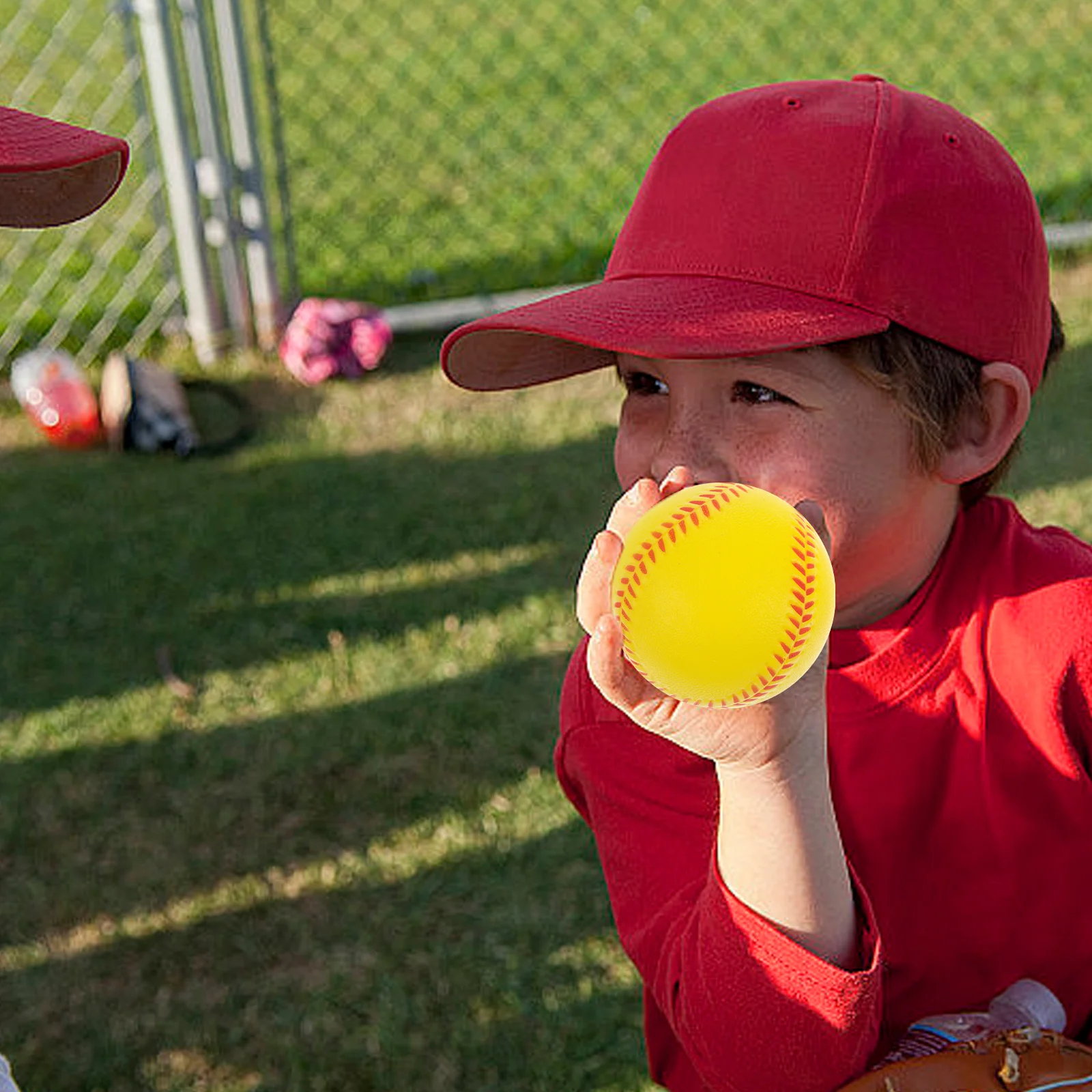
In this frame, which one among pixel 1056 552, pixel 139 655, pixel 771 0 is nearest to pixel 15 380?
pixel 139 655

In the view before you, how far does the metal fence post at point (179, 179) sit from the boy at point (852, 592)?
3.29 m

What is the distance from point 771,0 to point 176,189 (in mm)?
4575

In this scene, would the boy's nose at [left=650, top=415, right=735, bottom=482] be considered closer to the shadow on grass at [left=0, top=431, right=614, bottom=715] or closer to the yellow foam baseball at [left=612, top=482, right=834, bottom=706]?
the yellow foam baseball at [left=612, top=482, right=834, bottom=706]

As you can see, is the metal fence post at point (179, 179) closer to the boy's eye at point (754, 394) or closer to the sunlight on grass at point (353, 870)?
the sunlight on grass at point (353, 870)

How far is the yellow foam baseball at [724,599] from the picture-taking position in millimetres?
1177

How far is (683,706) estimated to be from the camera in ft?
4.18

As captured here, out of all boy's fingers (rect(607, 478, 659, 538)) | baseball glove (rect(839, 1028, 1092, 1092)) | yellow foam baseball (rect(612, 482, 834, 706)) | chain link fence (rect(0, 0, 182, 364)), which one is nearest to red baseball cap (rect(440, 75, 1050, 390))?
boy's fingers (rect(607, 478, 659, 538))

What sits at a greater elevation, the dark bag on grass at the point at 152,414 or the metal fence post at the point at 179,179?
the metal fence post at the point at 179,179

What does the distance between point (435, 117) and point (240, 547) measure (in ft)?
12.4

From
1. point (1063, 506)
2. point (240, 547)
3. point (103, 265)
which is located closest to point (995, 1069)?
point (1063, 506)

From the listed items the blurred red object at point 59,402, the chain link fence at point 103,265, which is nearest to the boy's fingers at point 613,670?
A: the blurred red object at point 59,402

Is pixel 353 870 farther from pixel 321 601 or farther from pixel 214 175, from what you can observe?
pixel 214 175

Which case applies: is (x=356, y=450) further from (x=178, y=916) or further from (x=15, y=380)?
(x=178, y=916)

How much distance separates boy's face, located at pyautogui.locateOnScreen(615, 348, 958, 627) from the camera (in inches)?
58.4
